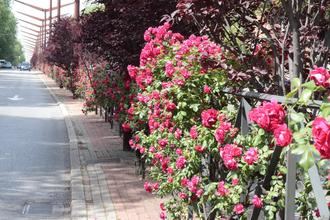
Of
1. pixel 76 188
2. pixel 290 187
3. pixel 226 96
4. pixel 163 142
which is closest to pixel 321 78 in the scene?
pixel 290 187

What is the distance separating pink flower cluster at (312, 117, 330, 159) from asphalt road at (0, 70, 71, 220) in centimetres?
519

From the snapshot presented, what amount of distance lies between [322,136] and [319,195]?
0.92m

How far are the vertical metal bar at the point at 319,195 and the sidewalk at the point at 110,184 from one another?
12.3 ft

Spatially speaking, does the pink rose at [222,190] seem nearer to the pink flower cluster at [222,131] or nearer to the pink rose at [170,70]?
the pink flower cluster at [222,131]

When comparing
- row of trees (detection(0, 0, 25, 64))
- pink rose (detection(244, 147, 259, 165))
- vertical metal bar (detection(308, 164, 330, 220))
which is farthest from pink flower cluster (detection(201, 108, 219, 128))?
row of trees (detection(0, 0, 25, 64))

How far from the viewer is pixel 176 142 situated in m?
4.59

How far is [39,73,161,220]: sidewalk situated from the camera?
636cm

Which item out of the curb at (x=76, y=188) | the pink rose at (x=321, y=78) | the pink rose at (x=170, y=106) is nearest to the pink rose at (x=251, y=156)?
the pink rose at (x=321, y=78)

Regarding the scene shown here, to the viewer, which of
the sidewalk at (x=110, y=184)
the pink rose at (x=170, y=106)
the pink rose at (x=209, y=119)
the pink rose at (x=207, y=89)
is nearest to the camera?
the pink rose at (x=209, y=119)

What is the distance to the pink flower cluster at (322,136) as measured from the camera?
1601mm

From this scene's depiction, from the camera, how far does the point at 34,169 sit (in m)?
9.23

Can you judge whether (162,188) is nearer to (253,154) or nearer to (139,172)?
(253,154)

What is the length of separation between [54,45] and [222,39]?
2604 cm

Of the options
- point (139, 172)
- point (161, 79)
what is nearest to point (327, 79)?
→ point (161, 79)
